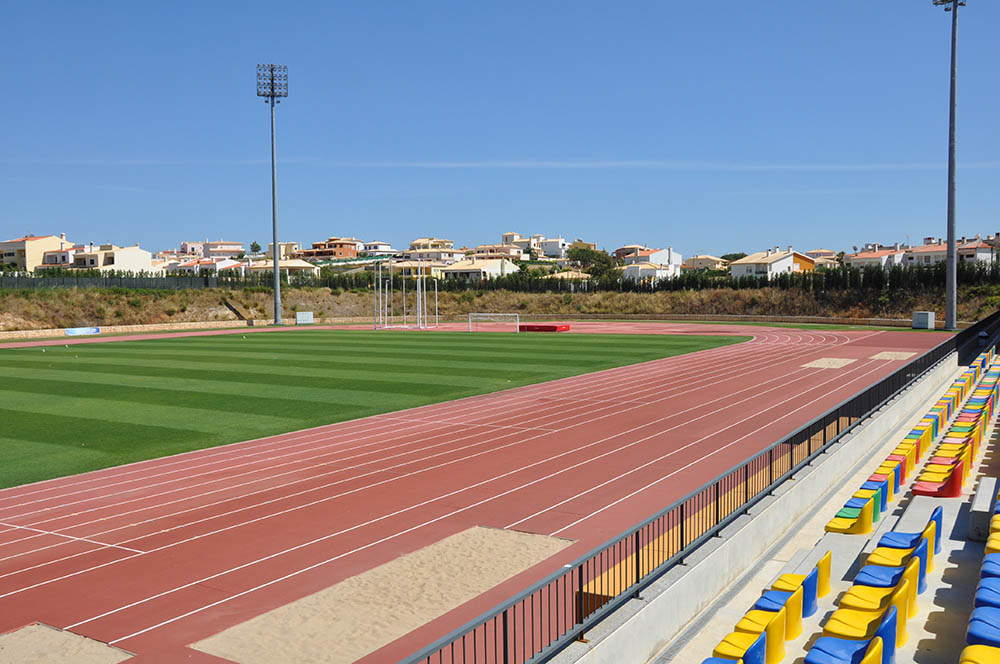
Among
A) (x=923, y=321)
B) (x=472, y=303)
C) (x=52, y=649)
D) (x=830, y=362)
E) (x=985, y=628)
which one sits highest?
(x=472, y=303)

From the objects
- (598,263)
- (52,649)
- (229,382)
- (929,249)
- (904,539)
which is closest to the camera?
(52,649)

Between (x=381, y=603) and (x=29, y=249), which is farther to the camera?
(x=29, y=249)

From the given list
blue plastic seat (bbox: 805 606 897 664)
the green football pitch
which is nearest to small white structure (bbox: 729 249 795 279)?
the green football pitch

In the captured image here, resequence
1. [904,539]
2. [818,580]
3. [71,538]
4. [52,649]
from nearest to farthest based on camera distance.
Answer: [52,649]
[818,580]
[904,539]
[71,538]

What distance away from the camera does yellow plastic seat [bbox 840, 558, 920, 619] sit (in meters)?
7.59

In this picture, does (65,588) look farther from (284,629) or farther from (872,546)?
(872,546)

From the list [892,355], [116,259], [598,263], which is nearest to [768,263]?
[598,263]

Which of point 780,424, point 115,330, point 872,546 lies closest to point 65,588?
point 872,546

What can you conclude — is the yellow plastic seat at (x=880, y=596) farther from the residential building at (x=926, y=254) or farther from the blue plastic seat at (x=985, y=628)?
the residential building at (x=926, y=254)

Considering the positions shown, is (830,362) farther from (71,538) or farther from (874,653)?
(71,538)

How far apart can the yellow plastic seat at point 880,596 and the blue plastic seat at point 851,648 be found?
0.90 metres

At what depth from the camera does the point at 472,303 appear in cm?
8688

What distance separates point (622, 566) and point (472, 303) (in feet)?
258

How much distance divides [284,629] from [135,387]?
21.0m
